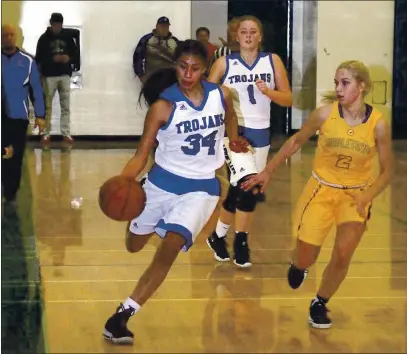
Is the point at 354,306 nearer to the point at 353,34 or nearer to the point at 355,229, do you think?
the point at 355,229

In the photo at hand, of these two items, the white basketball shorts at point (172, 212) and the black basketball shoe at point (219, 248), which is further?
the black basketball shoe at point (219, 248)

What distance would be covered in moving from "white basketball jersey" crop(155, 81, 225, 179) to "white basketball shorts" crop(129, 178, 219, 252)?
0.39ft

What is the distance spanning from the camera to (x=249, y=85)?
590 centimetres

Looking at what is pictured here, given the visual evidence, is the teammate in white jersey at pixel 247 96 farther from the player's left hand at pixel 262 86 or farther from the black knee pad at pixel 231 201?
the player's left hand at pixel 262 86

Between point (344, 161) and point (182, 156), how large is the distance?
828 millimetres

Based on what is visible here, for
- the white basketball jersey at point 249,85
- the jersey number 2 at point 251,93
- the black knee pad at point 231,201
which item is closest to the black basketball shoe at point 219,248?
the black knee pad at point 231,201

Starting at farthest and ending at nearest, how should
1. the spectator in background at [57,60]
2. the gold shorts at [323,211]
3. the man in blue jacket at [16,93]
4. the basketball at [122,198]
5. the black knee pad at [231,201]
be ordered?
the spectator in background at [57,60], the man in blue jacket at [16,93], the black knee pad at [231,201], the gold shorts at [323,211], the basketball at [122,198]

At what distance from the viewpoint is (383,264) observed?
19.6 ft

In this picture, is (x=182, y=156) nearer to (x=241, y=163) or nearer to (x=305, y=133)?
(x=305, y=133)

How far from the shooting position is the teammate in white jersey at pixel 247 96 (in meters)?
5.86

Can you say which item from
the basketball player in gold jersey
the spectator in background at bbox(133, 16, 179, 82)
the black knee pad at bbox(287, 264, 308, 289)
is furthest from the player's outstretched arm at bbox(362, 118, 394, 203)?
the spectator in background at bbox(133, 16, 179, 82)

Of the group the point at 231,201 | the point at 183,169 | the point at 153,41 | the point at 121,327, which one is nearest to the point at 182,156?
the point at 183,169

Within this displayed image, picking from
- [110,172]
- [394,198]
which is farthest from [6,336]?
[110,172]

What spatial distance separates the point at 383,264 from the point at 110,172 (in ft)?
17.5
